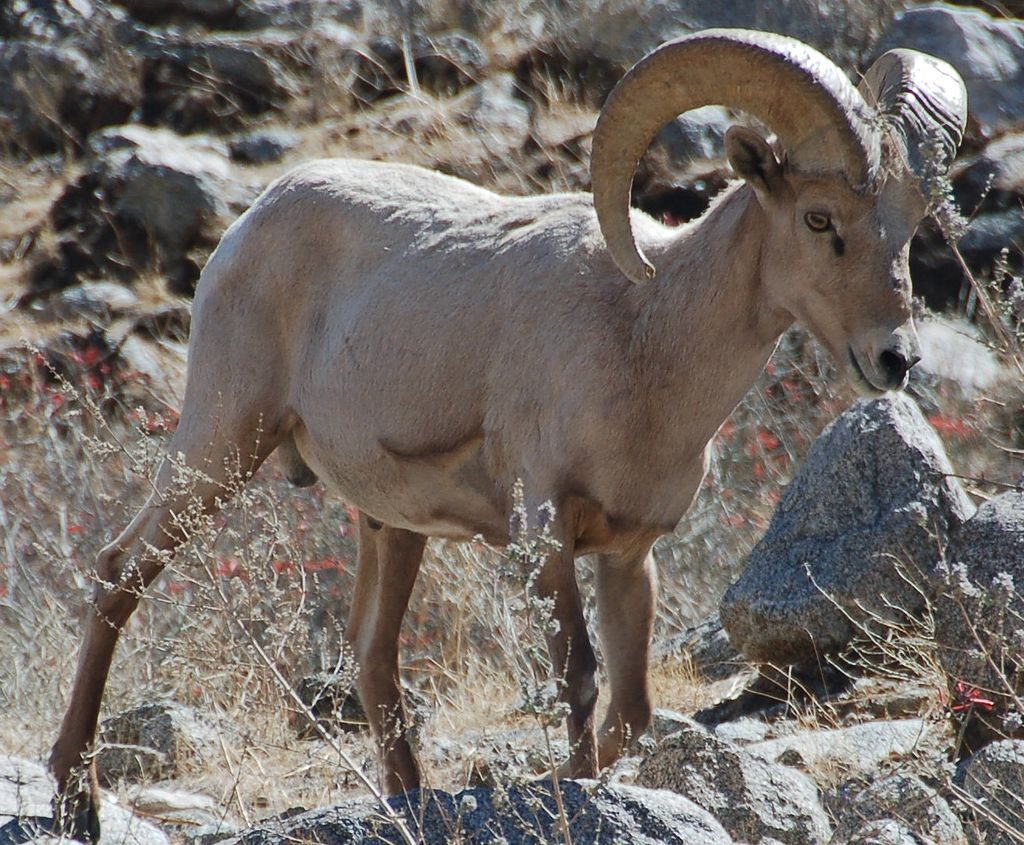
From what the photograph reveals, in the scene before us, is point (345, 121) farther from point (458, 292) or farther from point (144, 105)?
point (458, 292)

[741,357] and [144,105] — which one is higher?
[741,357]

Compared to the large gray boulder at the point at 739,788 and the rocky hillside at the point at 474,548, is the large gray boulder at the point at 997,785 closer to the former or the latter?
the rocky hillside at the point at 474,548

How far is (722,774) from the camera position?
4188 millimetres

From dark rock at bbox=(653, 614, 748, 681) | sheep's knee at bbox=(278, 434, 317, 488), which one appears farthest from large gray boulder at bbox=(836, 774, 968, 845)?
sheep's knee at bbox=(278, 434, 317, 488)

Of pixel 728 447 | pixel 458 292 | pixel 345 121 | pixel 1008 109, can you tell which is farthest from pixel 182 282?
pixel 458 292

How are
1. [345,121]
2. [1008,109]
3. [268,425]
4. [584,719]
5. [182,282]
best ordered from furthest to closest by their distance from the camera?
[345,121]
[182,282]
[1008,109]
[268,425]
[584,719]

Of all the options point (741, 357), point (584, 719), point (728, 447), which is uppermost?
point (741, 357)

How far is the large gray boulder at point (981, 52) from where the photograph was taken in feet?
38.4

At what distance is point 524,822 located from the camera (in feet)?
10.8

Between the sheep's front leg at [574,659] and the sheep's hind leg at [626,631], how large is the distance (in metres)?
0.50

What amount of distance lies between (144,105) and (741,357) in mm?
11250

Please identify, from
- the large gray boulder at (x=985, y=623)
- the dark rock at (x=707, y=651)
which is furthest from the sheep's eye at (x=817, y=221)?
the dark rock at (x=707, y=651)

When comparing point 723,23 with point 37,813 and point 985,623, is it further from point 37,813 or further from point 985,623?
A: point 37,813

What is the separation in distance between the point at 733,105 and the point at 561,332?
34.6 inches
